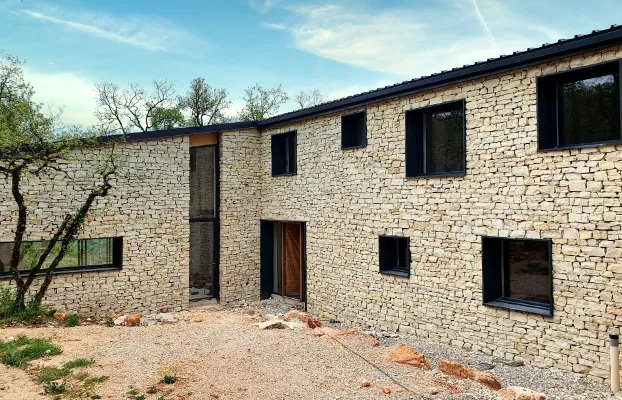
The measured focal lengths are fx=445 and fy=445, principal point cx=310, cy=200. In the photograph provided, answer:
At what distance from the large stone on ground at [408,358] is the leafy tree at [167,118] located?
28893 millimetres

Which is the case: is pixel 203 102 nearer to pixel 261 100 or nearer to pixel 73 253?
pixel 261 100

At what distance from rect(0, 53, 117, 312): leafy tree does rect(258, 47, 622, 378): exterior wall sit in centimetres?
565

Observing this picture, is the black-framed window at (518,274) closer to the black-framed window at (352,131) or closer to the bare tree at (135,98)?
the black-framed window at (352,131)

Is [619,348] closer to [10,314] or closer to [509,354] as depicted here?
[509,354]

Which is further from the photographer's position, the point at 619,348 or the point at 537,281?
the point at 537,281

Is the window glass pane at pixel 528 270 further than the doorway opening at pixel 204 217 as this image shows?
No

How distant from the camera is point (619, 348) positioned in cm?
684

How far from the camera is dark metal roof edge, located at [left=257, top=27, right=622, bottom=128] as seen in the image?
6.93m

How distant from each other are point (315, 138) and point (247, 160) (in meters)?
2.84

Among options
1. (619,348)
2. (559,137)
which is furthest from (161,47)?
(619,348)

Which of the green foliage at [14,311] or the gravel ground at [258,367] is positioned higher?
the green foliage at [14,311]

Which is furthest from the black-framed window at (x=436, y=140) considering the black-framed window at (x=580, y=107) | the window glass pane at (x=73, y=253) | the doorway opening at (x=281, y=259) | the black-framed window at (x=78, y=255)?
the window glass pane at (x=73, y=253)

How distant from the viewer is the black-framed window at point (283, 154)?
1422 cm

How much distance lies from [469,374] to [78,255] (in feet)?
32.7
